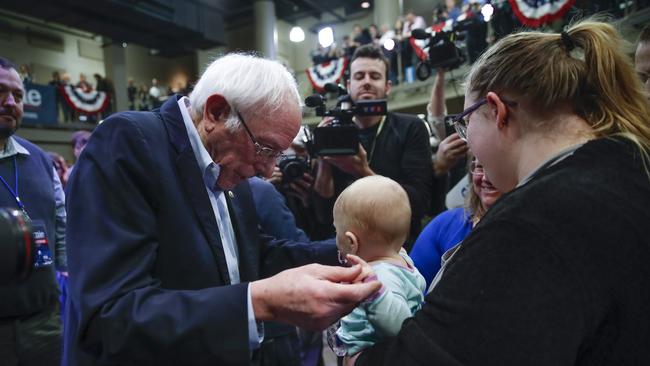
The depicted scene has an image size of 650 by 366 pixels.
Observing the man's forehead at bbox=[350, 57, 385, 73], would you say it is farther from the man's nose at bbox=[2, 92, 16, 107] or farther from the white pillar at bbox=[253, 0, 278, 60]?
the white pillar at bbox=[253, 0, 278, 60]

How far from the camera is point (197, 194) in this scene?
118 cm

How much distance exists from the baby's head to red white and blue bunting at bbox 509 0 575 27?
17.9 ft

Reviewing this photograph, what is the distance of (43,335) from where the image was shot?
6.79 ft

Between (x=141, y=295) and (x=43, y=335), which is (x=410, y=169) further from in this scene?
(x=43, y=335)

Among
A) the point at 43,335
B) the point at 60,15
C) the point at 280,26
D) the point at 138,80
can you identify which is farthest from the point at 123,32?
the point at 43,335

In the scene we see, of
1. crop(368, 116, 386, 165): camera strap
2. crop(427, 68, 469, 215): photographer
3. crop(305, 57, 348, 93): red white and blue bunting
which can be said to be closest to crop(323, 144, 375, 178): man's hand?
crop(368, 116, 386, 165): camera strap

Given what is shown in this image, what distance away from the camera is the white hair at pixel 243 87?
1.25 meters

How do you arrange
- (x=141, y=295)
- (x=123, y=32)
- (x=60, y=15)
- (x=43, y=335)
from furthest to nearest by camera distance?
(x=123, y=32) → (x=60, y=15) → (x=43, y=335) → (x=141, y=295)

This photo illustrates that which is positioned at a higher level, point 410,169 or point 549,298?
point 410,169

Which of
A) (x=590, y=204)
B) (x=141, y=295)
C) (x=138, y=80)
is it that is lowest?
(x=141, y=295)

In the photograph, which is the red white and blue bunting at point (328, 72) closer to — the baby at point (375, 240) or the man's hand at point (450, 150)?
the man's hand at point (450, 150)

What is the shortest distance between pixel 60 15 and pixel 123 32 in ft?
5.71

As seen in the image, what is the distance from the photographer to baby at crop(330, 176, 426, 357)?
124 cm

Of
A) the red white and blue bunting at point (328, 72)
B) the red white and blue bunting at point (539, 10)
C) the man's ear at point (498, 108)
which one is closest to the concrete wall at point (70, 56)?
the red white and blue bunting at point (328, 72)
